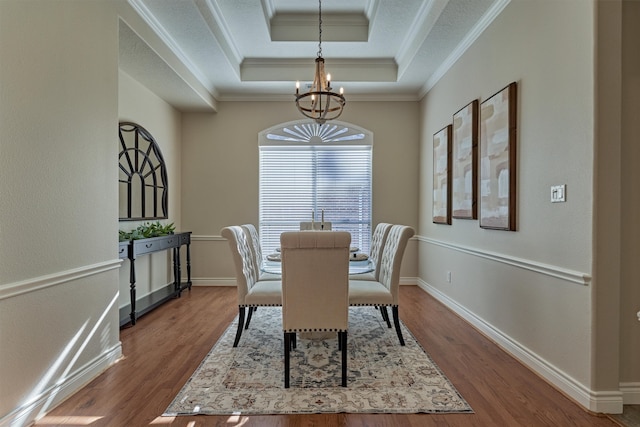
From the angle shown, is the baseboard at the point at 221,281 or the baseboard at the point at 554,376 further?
the baseboard at the point at 221,281

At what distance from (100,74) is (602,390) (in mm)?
3683

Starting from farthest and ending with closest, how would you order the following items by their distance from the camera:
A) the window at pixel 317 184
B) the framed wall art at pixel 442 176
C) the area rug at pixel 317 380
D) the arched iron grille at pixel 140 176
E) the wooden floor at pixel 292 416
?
the window at pixel 317 184 → the framed wall art at pixel 442 176 → the arched iron grille at pixel 140 176 → the area rug at pixel 317 380 → the wooden floor at pixel 292 416

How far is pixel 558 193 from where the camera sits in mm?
2250

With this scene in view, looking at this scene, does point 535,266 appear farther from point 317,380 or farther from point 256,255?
point 256,255

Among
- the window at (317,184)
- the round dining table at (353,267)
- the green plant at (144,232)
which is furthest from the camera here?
the window at (317,184)

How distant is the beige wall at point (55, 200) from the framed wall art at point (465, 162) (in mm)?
3104

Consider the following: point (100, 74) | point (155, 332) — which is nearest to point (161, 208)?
point (155, 332)

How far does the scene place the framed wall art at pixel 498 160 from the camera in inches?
109

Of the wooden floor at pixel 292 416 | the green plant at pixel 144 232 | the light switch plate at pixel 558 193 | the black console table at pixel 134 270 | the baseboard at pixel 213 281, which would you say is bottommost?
the wooden floor at pixel 292 416

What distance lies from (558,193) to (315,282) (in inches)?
64.3

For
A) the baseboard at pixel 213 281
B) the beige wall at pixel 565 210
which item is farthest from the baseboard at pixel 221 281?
the beige wall at pixel 565 210

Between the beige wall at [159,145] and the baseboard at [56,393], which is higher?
the beige wall at [159,145]

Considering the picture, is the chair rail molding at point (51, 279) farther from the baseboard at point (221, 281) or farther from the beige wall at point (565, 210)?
the beige wall at point (565, 210)

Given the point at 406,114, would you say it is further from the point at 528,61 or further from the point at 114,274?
the point at 114,274
